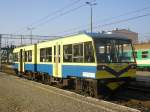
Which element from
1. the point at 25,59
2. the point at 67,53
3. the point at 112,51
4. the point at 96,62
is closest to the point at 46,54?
the point at 67,53

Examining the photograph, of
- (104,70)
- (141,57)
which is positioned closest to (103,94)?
(104,70)

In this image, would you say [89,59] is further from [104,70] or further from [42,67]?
[42,67]

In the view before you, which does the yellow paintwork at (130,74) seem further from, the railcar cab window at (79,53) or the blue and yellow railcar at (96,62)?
the railcar cab window at (79,53)

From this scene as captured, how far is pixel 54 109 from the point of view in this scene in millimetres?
10773

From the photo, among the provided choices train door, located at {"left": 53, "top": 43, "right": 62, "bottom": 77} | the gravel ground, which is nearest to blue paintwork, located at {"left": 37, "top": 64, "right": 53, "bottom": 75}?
train door, located at {"left": 53, "top": 43, "right": 62, "bottom": 77}

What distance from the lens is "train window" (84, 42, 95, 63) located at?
1338cm

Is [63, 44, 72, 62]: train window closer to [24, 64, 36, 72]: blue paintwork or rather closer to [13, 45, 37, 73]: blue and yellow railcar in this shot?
[13, 45, 37, 73]: blue and yellow railcar

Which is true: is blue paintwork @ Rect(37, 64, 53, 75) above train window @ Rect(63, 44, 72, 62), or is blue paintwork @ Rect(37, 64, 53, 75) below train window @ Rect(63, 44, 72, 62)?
below

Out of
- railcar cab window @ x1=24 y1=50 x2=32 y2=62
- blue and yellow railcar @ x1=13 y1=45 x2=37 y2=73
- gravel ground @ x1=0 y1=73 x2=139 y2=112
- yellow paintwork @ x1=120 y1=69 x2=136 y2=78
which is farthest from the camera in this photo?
railcar cab window @ x1=24 y1=50 x2=32 y2=62

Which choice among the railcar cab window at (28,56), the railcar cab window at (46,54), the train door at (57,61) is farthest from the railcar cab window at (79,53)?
the railcar cab window at (28,56)

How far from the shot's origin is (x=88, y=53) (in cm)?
1365

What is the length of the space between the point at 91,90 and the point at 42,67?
8.06 meters

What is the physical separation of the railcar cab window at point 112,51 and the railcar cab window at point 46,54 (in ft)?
20.7

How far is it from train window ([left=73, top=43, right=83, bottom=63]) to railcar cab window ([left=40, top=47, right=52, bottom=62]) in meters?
4.47
